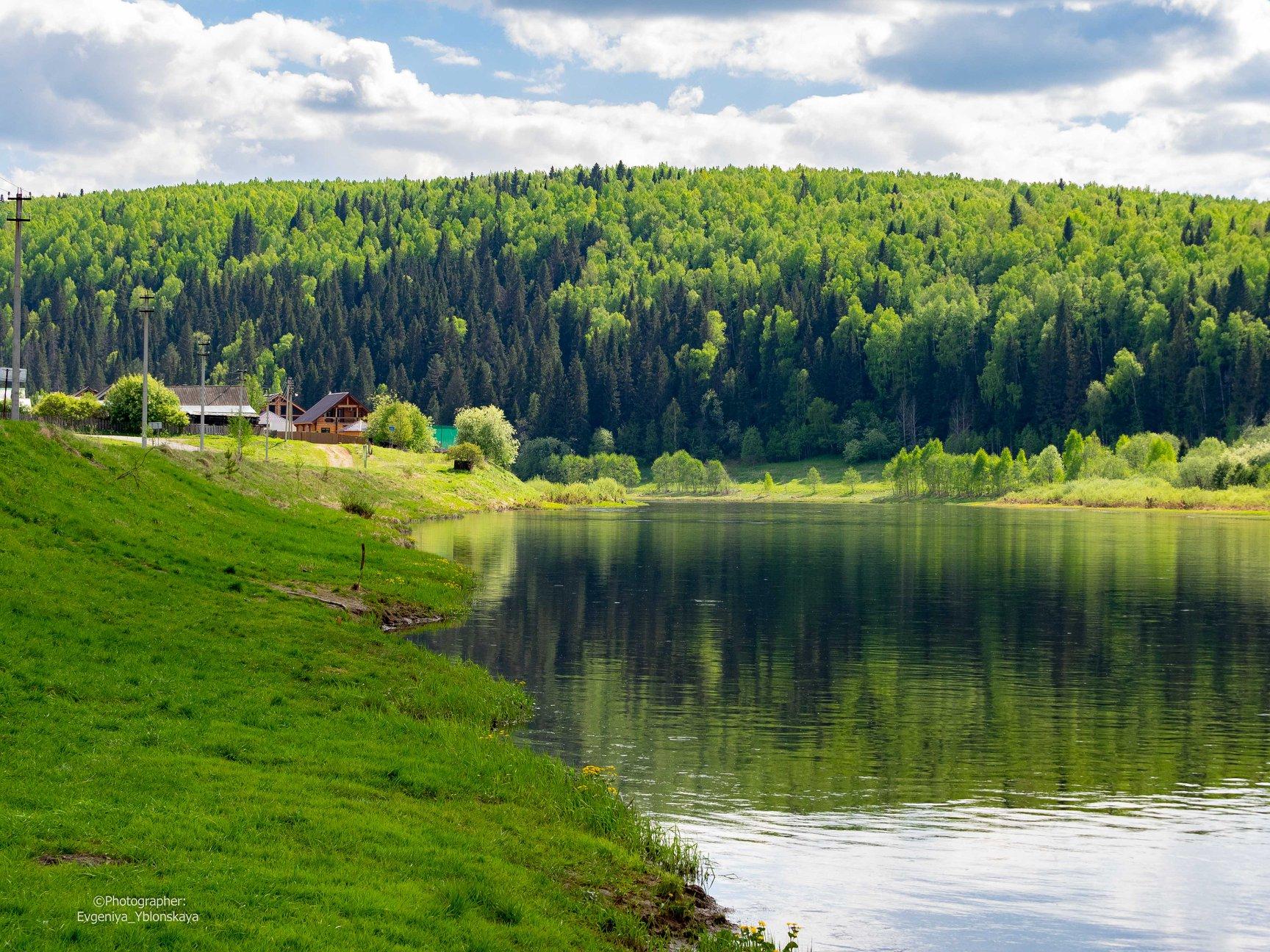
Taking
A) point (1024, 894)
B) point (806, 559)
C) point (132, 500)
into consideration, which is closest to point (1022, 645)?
point (1024, 894)

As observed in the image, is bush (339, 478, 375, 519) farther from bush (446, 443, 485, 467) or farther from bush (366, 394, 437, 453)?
bush (366, 394, 437, 453)

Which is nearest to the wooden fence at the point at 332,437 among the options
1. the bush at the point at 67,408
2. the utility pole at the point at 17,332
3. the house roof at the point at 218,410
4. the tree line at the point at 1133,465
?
the house roof at the point at 218,410

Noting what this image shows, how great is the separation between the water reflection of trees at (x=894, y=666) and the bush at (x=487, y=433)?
8592 centimetres

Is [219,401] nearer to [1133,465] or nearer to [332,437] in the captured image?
[332,437]

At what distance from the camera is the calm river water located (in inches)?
793

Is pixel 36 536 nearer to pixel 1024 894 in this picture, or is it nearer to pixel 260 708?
pixel 260 708

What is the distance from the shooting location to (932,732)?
104 ft

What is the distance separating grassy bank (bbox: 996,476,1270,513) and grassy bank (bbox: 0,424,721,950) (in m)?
138

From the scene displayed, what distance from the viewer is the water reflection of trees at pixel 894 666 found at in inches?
1117

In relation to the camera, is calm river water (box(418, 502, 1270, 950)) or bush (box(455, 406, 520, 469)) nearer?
calm river water (box(418, 502, 1270, 950))

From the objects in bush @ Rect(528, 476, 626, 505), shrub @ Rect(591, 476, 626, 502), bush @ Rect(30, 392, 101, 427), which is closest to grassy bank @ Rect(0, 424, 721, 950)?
bush @ Rect(30, 392, 101, 427)

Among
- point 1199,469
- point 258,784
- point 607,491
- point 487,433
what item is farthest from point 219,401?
point 258,784

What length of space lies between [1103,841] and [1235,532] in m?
99.1

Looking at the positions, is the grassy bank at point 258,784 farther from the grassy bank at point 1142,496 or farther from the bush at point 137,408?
the grassy bank at point 1142,496
